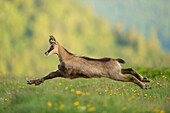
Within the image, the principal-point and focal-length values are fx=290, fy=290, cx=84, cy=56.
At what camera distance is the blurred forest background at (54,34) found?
5919cm

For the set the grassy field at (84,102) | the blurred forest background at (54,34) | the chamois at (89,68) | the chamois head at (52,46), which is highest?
the blurred forest background at (54,34)

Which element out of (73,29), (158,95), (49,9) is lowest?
(158,95)

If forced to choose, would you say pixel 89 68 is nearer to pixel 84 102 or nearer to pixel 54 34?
pixel 84 102

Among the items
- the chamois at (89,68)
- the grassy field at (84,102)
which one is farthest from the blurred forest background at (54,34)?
the grassy field at (84,102)

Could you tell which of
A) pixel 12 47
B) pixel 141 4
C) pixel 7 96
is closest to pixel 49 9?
pixel 12 47

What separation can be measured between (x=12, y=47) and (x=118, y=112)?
199 ft

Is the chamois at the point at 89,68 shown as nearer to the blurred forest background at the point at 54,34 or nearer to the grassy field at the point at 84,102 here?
the grassy field at the point at 84,102

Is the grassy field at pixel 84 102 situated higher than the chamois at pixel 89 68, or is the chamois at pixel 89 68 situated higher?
the chamois at pixel 89 68

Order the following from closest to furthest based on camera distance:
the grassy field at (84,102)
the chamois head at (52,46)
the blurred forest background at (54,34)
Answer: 1. the grassy field at (84,102)
2. the chamois head at (52,46)
3. the blurred forest background at (54,34)

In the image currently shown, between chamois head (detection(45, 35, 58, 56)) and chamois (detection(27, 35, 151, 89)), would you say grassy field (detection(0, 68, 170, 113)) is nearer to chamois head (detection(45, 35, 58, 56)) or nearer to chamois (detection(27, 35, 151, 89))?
chamois (detection(27, 35, 151, 89))

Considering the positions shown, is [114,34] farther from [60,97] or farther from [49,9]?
[60,97]

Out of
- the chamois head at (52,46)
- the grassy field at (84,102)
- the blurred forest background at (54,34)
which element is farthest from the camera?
the blurred forest background at (54,34)

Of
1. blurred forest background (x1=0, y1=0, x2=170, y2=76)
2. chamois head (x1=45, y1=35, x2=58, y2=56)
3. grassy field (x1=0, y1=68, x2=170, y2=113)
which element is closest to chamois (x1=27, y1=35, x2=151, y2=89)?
chamois head (x1=45, y1=35, x2=58, y2=56)

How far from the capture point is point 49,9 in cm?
8038
